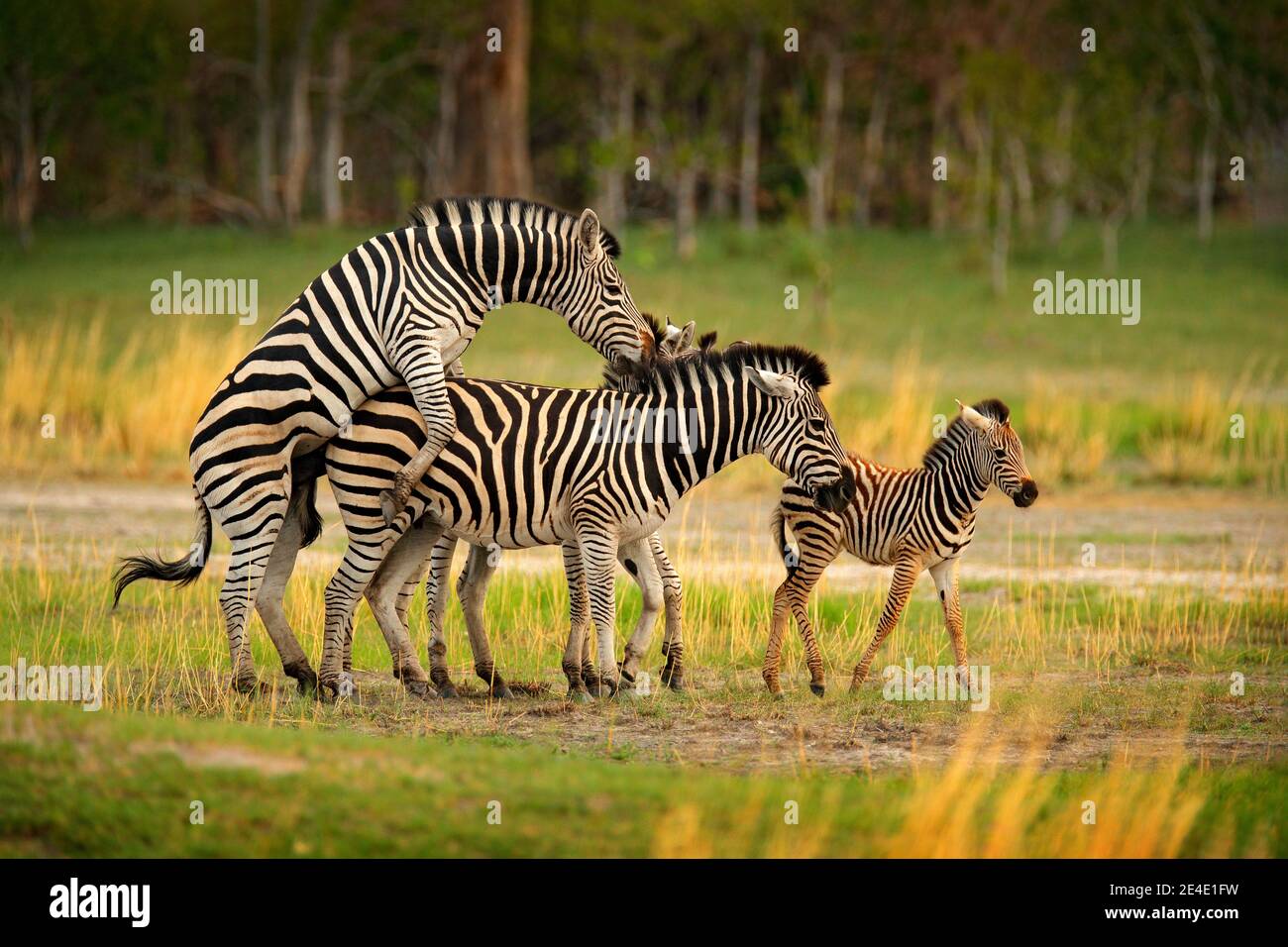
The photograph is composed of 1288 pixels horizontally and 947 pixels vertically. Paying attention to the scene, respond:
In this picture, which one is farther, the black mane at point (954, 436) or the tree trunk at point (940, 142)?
the tree trunk at point (940, 142)

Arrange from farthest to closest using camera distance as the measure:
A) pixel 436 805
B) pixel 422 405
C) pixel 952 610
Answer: pixel 952 610
pixel 422 405
pixel 436 805

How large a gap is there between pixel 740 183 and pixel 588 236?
28.7 meters

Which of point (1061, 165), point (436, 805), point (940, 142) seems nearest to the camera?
point (436, 805)

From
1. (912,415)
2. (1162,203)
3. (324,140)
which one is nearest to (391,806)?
(912,415)

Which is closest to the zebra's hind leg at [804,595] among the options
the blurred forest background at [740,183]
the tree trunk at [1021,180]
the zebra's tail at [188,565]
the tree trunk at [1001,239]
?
the zebra's tail at [188,565]

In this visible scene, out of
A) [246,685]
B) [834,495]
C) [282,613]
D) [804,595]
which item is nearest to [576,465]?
[834,495]

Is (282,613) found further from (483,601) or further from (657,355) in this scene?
(657,355)

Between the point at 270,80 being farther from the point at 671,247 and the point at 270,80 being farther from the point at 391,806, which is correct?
the point at 391,806

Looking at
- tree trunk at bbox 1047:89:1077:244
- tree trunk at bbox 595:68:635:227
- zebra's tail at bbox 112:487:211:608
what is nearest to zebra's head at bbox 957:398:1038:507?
zebra's tail at bbox 112:487:211:608

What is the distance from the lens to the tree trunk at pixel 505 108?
32688 mm

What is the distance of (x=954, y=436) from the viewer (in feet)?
33.4

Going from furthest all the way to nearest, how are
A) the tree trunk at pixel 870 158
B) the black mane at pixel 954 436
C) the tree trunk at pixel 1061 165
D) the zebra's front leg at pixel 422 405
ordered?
the tree trunk at pixel 870 158 → the tree trunk at pixel 1061 165 → the black mane at pixel 954 436 → the zebra's front leg at pixel 422 405

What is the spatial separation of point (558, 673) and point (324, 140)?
98.7 feet

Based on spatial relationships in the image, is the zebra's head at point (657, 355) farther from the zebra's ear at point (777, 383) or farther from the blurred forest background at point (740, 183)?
the blurred forest background at point (740, 183)
